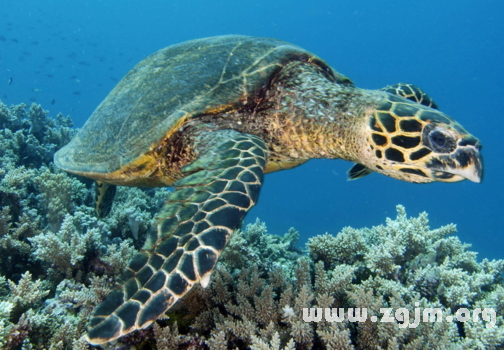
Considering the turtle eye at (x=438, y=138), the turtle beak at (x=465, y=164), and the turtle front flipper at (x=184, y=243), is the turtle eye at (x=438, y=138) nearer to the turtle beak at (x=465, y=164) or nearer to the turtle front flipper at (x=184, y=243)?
the turtle beak at (x=465, y=164)

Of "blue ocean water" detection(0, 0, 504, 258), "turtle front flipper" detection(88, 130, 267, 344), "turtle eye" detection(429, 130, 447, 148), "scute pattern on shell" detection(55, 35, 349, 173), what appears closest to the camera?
"turtle front flipper" detection(88, 130, 267, 344)

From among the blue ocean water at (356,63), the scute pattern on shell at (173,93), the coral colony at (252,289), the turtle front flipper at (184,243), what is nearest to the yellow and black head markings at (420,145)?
the coral colony at (252,289)

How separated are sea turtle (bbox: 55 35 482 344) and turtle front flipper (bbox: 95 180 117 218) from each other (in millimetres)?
564

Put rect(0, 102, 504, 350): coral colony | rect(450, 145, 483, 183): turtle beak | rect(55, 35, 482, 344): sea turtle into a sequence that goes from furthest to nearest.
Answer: rect(450, 145, 483, 183): turtle beak → rect(0, 102, 504, 350): coral colony → rect(55, 35, 482, 344): sea turtle

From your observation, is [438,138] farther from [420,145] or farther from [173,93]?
[173,93]

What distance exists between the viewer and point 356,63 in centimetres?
9881

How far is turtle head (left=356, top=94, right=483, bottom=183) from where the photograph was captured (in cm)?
227

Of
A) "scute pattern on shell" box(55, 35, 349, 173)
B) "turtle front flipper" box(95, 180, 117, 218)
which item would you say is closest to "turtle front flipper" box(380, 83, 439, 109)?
"scute pattern on shell" box(55, 35, 349, 173)

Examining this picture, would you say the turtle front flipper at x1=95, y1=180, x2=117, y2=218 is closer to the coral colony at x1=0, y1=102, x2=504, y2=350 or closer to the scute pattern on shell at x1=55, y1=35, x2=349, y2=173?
the coral colony at x1=0, y1=102, x2=504, y2=350

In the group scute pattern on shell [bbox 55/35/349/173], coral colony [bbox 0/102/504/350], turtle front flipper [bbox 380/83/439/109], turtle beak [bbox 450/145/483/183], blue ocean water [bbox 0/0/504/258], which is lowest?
coral colony [bbox 0/102/504/350]

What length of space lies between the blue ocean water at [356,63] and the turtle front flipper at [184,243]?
130ft

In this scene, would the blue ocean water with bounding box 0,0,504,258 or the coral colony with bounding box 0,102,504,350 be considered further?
the blue ocean water with bounding box 0,0,504,258

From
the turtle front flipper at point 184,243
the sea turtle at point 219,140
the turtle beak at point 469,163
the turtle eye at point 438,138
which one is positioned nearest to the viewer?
the turtle front flipper at point 184,243

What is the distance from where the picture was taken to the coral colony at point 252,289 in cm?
181
